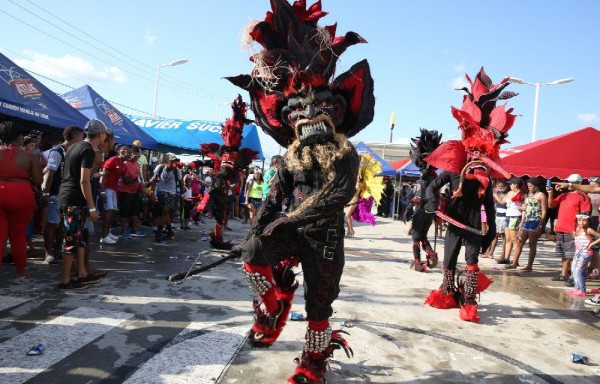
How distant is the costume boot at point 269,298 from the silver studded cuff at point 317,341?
311mm

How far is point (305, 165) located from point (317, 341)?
1.23 metres

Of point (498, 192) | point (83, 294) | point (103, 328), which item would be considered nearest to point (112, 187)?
point (83, 294)

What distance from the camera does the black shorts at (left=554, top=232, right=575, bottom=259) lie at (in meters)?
7.19

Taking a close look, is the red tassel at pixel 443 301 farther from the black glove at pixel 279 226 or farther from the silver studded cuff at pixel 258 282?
the black glove at pixel 279 226

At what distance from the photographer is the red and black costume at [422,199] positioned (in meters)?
7.25

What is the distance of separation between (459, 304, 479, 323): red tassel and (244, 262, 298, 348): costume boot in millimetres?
2440

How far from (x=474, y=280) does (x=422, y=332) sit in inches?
46.1

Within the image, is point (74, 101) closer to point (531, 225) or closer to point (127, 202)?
point (127, 202)

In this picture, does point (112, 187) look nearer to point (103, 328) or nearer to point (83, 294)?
point (83, 294)

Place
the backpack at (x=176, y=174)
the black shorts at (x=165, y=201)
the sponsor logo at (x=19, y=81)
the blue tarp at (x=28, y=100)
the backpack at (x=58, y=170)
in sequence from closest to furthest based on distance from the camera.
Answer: the backpack at (x=58, y=170) < the blue tarp at (x=28, y=100) < the sponsor logo at (x=19, y=81) < the black shorts at (x=165, y=201) < the backpack at (x=176, y=174)

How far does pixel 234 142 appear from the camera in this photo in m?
7.48

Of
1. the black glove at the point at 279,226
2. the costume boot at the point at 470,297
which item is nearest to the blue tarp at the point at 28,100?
the black glove at the point at 279,226

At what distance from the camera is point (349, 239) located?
11109 millimetres

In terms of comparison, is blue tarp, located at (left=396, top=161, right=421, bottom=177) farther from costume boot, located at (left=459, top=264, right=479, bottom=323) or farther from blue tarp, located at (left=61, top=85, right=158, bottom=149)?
costume boot, located at (left=459, top=264, right=479, bottom=323)
